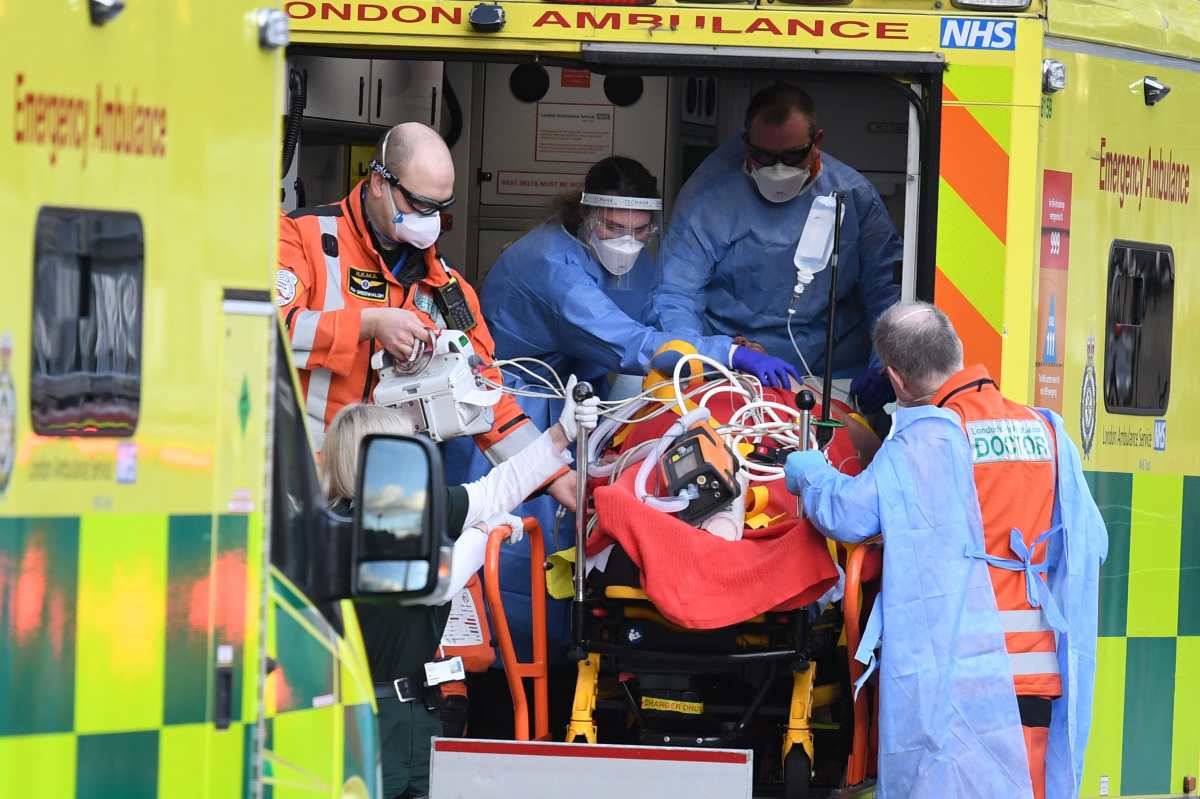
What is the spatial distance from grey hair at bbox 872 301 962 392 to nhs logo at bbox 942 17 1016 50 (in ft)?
2.49

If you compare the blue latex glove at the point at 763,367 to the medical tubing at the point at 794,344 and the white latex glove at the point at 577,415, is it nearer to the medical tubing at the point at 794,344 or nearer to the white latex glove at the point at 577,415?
the medical tubing at the point at 794,344

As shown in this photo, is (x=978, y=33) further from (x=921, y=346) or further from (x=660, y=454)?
(x=660, y=454)

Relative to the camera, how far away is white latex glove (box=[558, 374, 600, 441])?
452 centimetres

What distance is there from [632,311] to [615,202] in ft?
1.32

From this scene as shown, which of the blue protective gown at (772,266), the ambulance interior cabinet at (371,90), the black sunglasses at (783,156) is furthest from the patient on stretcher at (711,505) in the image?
the ambulance interior cabinet at (371,90)

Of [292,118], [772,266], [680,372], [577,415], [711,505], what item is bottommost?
[711,505]

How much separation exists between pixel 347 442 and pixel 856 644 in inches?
51.9

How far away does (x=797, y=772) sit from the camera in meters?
4.52

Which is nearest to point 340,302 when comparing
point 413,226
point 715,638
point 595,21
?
point 413,226

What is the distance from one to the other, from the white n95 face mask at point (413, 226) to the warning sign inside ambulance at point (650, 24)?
1.51ft

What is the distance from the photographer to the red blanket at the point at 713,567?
14.3 ft

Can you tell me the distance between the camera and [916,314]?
4.37 meters

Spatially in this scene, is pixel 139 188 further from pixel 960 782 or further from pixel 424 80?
pixel 424 80

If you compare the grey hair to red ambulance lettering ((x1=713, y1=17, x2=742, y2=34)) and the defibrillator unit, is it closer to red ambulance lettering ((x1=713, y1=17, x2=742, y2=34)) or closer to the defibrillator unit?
the defibrillator unit
